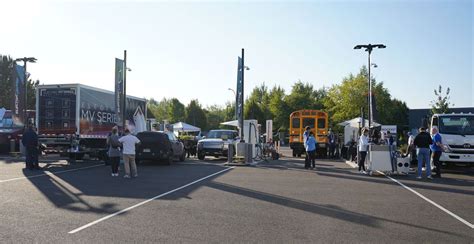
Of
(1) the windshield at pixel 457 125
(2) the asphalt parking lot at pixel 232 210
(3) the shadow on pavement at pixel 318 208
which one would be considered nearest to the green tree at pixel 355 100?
(1) the windshield at pixel 457 125

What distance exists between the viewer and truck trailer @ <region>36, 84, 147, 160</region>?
879 inches

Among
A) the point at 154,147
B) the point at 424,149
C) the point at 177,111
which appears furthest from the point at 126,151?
the point at 177,111

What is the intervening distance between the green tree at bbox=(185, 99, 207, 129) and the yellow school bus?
175ft

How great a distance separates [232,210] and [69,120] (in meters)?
15.2

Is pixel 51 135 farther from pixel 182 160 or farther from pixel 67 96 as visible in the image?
pixel 182 160

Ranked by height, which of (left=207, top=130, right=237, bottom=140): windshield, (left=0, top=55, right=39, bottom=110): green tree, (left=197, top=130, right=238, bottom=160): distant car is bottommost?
(left=197, top=130, right=238, bottom=160): distant car

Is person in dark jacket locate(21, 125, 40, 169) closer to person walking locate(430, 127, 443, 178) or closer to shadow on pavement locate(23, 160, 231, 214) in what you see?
shadow on pavement locate(23, 160, 231, 214)

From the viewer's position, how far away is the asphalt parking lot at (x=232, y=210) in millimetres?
7348

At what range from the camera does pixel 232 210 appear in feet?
31.4

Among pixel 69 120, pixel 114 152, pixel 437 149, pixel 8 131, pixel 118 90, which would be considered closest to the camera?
pixel 114 152

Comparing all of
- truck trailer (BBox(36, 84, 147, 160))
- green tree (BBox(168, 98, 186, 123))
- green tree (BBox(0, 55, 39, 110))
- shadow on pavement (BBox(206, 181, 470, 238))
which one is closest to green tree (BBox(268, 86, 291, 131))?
green tree (BBox(168, 98, 186, 123))

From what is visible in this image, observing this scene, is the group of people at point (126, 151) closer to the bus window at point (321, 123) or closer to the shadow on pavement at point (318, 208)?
the shadow on pavement at point (318, 208)

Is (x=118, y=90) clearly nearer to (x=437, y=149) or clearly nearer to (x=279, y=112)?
(x=437, y=149)

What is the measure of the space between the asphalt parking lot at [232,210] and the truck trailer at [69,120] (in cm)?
673
